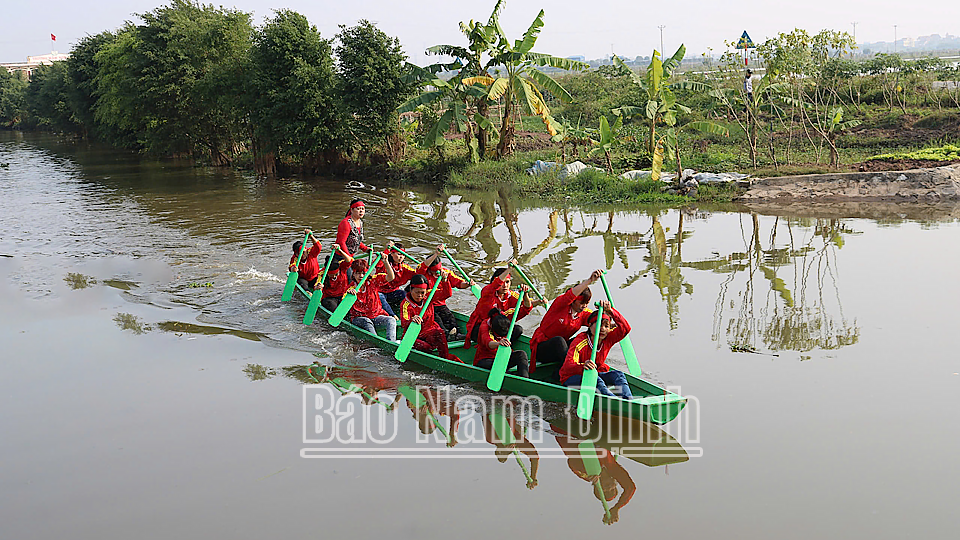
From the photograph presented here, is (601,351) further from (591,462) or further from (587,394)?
(591,462)

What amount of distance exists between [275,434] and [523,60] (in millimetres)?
14883

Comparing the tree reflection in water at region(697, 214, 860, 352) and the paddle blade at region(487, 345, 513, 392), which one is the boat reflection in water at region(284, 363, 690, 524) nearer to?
the paddle blade at region(487, 345, 513, 392)

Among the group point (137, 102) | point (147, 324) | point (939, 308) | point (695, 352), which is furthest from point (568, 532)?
point (137, 102)

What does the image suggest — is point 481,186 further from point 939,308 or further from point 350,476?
point 350,476

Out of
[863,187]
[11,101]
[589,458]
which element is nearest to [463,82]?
[863,187]

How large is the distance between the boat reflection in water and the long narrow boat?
22cm

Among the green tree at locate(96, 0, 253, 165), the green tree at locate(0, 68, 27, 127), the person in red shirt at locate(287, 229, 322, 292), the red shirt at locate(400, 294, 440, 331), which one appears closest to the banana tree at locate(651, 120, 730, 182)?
the person in red shirt at locate(287, 229, 322, 292)

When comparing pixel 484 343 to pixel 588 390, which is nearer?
pixel 588 390

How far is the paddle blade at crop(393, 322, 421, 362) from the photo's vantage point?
8352 mm

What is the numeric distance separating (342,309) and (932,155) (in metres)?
14.2

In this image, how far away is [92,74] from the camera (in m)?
43.0

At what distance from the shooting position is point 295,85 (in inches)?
904

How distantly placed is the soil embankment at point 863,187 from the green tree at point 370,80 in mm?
10540

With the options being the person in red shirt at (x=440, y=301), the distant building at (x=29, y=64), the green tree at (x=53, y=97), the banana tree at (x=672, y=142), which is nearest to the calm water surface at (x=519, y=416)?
the person in red shirt at (x=440, y=301)
